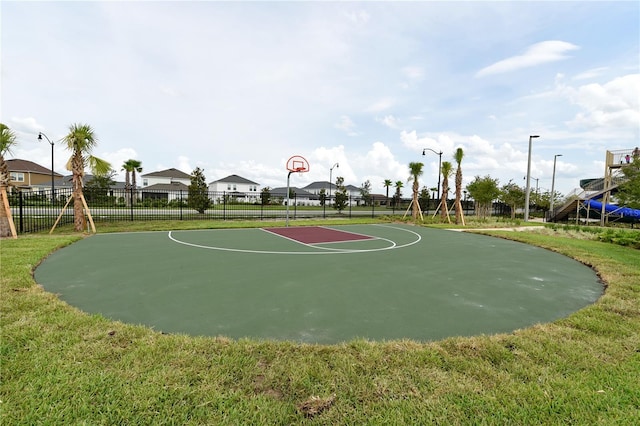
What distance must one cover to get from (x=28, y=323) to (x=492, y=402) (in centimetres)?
430

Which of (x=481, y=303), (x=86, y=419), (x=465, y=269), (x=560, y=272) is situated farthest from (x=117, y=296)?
(x=560, y=272)

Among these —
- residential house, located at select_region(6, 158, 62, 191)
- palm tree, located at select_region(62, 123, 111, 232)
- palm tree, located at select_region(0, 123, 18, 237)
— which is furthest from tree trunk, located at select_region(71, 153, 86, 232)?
residential house, located at select_region(6, 158, 62, 191)

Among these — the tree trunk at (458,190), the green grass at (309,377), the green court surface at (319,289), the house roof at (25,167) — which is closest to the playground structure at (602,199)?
the tree trunk at (458,190)

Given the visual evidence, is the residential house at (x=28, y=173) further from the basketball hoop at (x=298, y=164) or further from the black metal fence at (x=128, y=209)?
the basketball hoop at (x=298, y=164)

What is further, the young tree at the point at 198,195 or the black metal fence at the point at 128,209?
the young tree at the point at 198,195

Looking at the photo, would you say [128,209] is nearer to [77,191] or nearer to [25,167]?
[77,191]

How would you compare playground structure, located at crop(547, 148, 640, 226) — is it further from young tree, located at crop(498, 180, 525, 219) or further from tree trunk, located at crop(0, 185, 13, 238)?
tree trunk, located at crop(0, 185, 13, 238)

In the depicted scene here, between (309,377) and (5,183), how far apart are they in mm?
11991

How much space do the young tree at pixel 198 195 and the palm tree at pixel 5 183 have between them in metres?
11.0

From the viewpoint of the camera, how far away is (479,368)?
2.50 metres

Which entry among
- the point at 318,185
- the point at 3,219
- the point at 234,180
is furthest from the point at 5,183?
the point at 318,185

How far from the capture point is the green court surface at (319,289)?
135 inches

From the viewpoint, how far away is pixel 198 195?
21.4 metres

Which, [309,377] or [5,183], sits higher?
[5,183]
